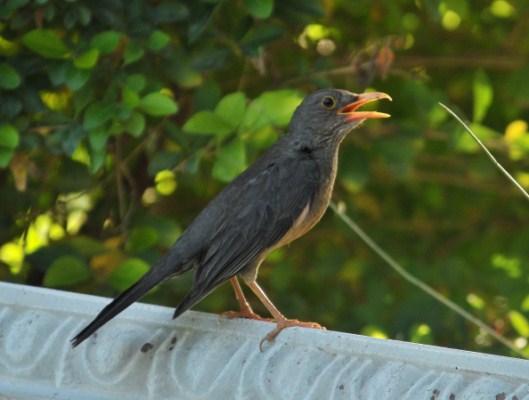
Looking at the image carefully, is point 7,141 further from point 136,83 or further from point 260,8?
point 260,8

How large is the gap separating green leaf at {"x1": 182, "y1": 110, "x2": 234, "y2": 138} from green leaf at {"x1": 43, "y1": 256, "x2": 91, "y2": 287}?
0.77 meters

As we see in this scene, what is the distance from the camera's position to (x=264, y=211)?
13.8ft

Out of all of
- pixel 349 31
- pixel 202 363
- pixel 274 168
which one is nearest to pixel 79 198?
pixel 274 168

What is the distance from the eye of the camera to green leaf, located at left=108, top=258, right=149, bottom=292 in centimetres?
468

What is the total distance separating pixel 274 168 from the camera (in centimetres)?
438

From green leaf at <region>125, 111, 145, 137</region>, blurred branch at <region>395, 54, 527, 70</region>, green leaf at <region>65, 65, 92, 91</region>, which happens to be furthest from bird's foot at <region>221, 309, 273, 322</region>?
blurred branch at <region>395, 54, 527, 70</region>

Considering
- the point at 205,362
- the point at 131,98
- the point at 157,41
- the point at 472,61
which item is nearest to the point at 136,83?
the point at 131,98

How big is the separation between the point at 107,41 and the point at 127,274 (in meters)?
1.01

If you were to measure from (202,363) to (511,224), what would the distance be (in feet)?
12.6

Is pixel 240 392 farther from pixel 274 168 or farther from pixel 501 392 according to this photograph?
pixel 274 168

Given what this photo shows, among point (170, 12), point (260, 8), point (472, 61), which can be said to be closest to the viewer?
point (260, 8)

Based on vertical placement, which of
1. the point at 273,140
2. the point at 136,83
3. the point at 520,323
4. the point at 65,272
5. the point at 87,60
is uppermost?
the point at 87,60

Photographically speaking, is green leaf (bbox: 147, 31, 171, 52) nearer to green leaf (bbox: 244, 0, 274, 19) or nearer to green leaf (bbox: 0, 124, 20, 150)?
green leaf (bbox: 244, 0, 274, 19)

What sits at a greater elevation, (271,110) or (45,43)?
(45,43)
